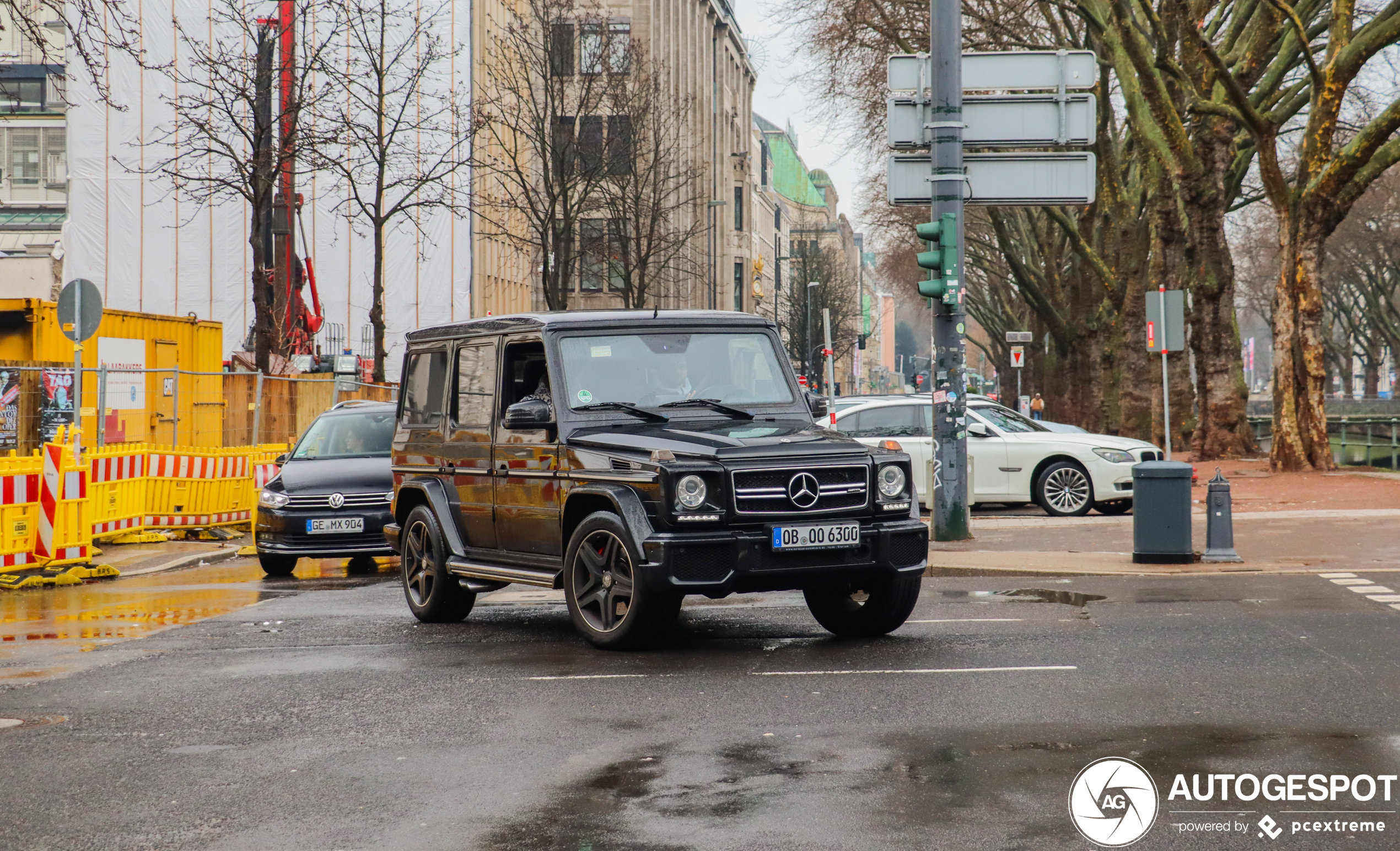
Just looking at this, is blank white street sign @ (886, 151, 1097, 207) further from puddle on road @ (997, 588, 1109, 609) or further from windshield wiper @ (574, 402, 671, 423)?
windshield wiper @ (574, 402, 671, 423)

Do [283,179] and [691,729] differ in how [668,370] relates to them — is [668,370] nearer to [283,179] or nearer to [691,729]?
[691,729]

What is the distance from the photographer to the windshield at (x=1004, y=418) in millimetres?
21422

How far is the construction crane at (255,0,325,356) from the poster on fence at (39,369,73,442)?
6.89 metres

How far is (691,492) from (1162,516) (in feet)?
21.2

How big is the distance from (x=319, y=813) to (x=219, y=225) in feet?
183

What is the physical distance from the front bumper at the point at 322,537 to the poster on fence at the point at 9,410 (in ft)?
20.5

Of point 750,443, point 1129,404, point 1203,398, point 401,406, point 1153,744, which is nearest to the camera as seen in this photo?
point 1153,744

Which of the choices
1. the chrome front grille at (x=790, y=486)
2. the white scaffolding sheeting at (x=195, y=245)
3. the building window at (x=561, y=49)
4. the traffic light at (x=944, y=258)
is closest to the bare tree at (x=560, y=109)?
the building window at (x=561, y=49)

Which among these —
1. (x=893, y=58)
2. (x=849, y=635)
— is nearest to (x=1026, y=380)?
(x=893, y=58)

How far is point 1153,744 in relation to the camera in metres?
6.43

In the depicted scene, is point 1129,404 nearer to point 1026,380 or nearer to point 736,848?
point 736,848

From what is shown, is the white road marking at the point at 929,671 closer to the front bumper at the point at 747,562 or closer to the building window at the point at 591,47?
the front bumper at the point at 747,562

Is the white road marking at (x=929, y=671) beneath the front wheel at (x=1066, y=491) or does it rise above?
beneath

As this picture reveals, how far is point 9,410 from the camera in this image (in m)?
20.2
